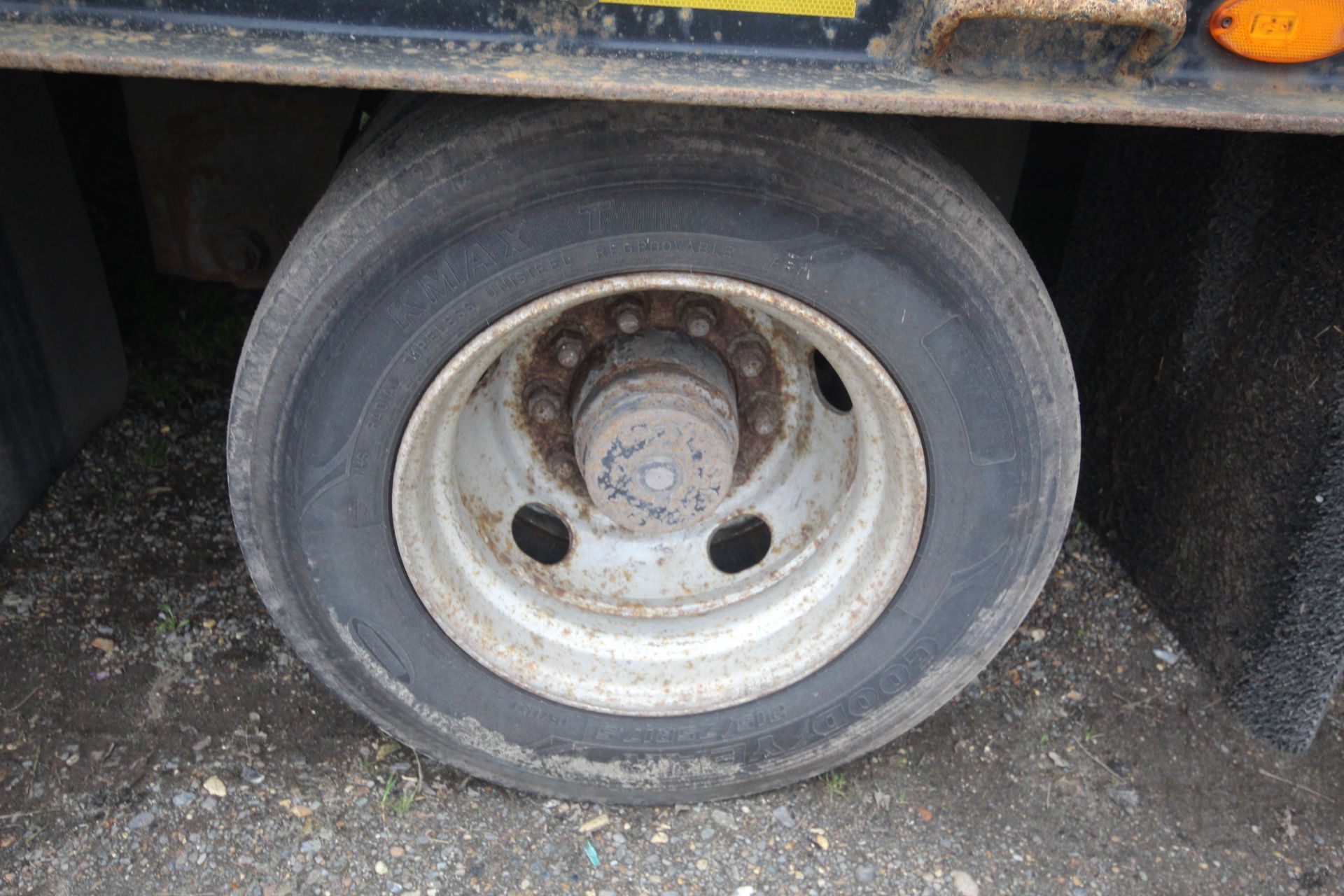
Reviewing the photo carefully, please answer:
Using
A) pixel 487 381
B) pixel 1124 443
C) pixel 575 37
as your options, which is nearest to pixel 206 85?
pixel 487 381

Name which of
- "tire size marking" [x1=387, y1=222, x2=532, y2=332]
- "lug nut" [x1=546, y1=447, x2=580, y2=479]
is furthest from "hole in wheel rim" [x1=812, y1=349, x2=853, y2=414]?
"tire size marking" [x1=387, y1=222, x2=532, y2=332]

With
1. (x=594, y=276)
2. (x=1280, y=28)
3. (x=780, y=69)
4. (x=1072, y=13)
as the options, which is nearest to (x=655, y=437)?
(x=594, y=276)

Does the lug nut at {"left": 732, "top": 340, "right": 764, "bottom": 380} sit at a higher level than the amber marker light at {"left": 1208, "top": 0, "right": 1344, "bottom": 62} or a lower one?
lower

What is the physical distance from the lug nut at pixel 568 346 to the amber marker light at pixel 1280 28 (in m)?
1.03

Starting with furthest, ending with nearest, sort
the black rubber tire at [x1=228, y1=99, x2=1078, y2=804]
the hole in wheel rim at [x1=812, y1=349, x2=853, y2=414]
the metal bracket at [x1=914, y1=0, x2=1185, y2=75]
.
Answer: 1. the hole in wheel rim at [x1=812, y1=349, x2=853, y2=414]
2. the black rubber tire at [x1=228, y1=99, x2=1078, y2=804]
3. the metal bracket at [x1=914, y1=0, x2=1185, y2=75]

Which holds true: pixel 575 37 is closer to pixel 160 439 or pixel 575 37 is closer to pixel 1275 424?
pixel 1275 424

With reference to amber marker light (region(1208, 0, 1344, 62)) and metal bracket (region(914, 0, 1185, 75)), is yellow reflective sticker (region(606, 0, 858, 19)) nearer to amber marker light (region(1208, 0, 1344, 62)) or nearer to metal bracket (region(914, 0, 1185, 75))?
metal bracket (region(914, 0, 1185, 75))

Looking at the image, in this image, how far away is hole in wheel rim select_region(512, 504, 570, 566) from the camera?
76.4 inches

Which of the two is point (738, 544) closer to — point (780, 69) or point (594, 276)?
point (594, 276)

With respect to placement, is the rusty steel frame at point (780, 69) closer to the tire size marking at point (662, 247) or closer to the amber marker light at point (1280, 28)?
the amber marker light at point (1280, 28)

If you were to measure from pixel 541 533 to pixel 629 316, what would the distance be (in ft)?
1.52

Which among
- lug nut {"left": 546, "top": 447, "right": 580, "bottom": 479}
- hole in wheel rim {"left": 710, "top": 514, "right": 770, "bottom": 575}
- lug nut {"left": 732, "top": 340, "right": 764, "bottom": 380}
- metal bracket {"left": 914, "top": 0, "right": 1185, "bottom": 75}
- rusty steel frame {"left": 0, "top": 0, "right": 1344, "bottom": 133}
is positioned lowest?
hole in wheel rim {"left": 710, "top": 514, "right": 770, "bottom": 575}

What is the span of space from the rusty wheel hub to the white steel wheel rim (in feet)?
0.43

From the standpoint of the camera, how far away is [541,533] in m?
1.96
